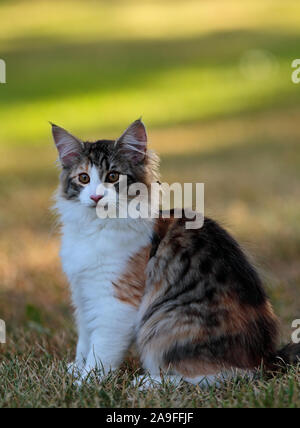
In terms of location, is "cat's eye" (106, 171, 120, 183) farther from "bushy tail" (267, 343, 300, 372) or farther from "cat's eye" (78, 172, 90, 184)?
"bushy tail" (267, 343, 300, 372)

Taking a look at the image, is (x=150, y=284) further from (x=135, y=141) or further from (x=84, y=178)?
(x=135, y=141)

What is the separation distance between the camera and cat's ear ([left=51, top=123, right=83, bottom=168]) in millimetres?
3924

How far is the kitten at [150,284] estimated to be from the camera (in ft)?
11.5

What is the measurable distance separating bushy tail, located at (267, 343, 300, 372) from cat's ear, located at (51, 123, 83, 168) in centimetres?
163

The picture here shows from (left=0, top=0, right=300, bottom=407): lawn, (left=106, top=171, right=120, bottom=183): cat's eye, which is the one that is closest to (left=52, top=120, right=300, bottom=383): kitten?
(left=106, top=171, right=120, bottom=183): cat's eye

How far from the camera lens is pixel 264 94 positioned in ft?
67.6

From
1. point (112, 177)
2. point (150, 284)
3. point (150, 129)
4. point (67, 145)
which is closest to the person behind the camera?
point (150, 284)

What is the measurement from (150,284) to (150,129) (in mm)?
13016

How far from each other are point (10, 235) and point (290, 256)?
3135 millimetres

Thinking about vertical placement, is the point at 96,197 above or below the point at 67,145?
below

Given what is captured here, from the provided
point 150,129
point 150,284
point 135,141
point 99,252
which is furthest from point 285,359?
point 150,129

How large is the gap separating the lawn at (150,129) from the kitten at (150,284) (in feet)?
0.65

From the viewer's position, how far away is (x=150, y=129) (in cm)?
1648

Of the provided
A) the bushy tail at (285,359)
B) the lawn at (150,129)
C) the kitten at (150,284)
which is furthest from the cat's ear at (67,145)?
the bushy tail at (285,359)
